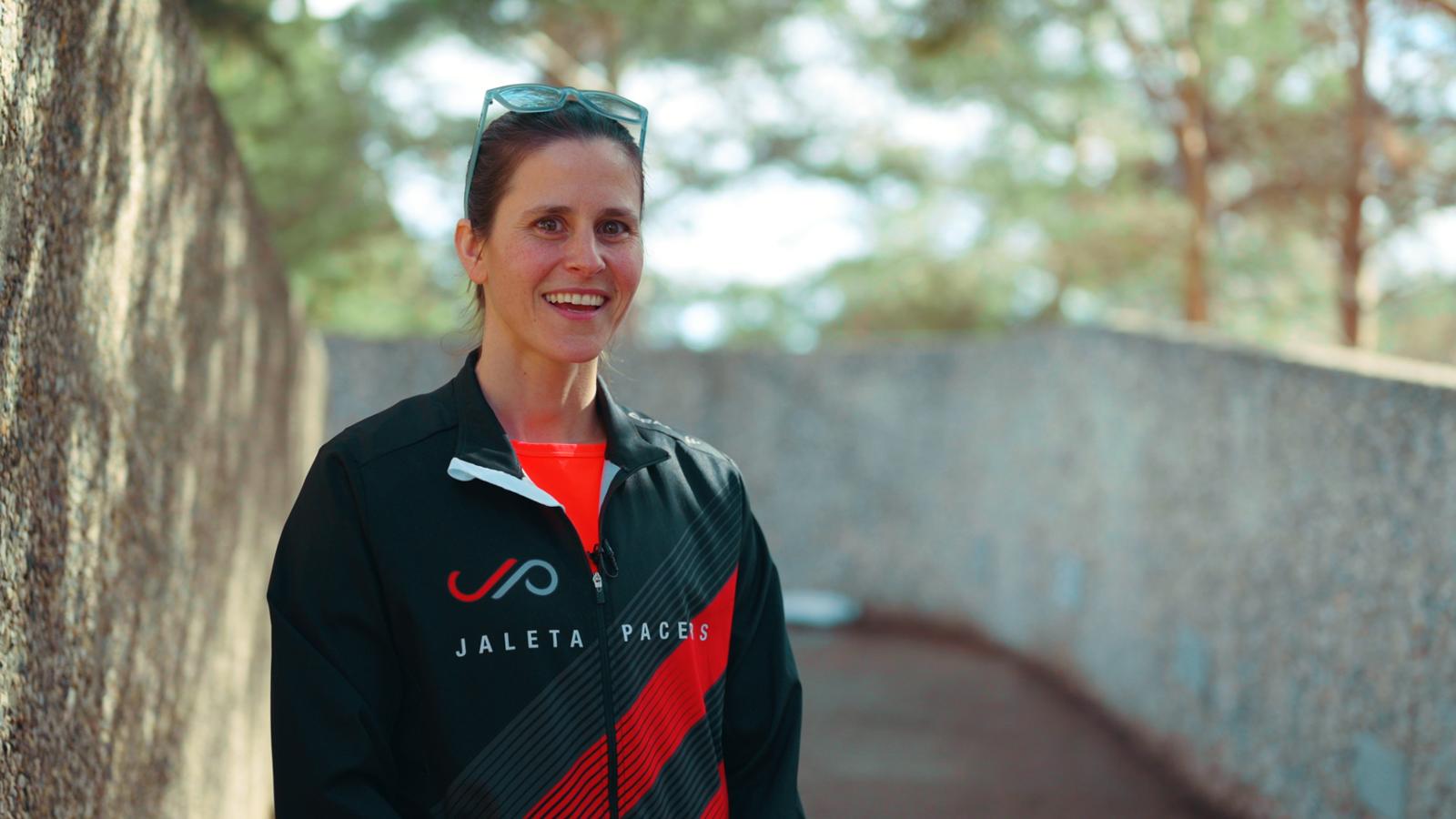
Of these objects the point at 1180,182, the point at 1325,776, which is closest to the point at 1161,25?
the point at 1180,182

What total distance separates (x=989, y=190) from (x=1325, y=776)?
37.5ft

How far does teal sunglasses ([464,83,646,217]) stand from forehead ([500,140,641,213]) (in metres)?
0.07

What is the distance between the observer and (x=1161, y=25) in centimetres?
1249

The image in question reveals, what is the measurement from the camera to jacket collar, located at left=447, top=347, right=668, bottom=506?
1.74m

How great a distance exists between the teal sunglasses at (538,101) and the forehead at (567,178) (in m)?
0.07

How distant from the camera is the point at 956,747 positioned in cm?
657

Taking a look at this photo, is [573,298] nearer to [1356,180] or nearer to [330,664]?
[330,664]

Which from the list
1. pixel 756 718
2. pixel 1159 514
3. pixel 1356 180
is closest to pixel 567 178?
pixel 756 718

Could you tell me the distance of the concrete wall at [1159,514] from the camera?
4035mm

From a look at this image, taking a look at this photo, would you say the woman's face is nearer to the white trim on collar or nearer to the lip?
the lip

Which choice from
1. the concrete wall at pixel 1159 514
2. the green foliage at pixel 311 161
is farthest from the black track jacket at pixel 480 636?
the green foliage at pixel 311 161

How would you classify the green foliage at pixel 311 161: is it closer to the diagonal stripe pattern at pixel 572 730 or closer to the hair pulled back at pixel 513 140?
the hair pulled back at pixel 513 140

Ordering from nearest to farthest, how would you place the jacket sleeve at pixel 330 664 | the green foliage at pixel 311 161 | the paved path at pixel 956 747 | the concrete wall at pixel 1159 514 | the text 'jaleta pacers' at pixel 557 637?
1. the jacket sleeve at pixel 330 664
2. the text 'jaleta pacers' at pixel 557 637
3. the concrete wall at pixel 1159 514
4. the paved path at pixel 956 747
5. the green foliage at pixel 311 161

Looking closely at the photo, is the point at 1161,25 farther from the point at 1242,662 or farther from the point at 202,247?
the point at 202,247
